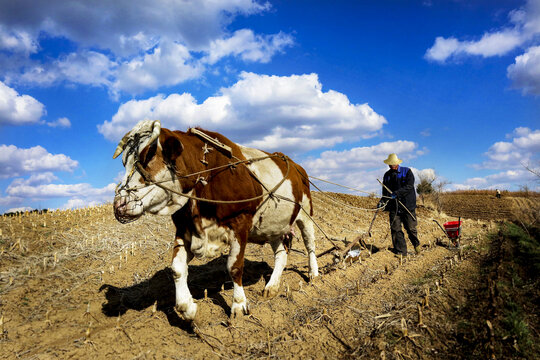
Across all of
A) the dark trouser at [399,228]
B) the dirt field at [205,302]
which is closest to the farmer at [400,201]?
the dark trouser at [399,228]

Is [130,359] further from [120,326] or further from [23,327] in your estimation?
[23,327]

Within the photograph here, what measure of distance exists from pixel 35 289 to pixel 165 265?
233cm

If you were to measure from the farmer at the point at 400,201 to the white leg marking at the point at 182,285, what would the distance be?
17.7ft

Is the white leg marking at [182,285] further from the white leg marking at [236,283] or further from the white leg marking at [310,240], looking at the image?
the white leg marking at [310,240]

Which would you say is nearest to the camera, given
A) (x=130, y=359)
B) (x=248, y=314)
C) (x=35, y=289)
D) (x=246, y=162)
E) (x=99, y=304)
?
(x=130, y=359)

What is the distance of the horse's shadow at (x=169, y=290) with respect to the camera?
5.23m

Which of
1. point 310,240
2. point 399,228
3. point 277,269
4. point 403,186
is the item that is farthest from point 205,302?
point 403,186

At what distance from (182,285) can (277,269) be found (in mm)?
2080

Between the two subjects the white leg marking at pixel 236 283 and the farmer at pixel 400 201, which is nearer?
the white leg marking at pixel 236 283

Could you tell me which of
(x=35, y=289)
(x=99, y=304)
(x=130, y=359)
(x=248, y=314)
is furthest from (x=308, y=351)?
(x=35, y=289)

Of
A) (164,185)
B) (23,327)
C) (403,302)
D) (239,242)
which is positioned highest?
(164,185)

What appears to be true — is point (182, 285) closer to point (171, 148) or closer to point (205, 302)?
point (205, 302)

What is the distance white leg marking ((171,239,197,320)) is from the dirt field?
28 cm

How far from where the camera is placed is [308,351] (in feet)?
12.0
